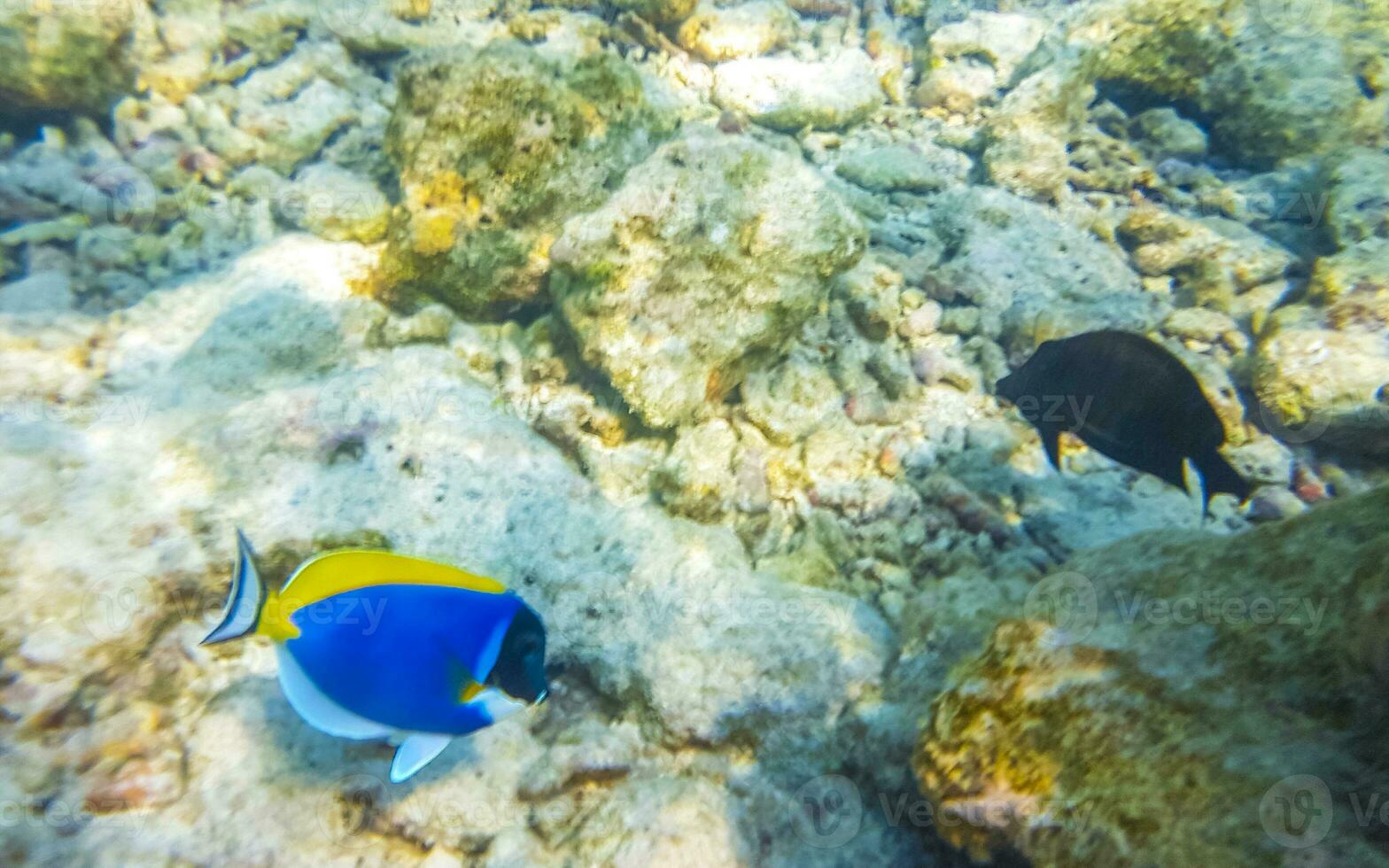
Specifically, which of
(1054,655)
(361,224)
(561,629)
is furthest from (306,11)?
(1054,655)

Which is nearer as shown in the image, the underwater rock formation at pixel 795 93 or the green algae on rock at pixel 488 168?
the green algae on rock at pixel 488 168

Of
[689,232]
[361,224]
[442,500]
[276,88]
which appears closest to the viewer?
[442,500]

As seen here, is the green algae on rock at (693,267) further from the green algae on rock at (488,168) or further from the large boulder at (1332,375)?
the large boulder at (1332,375)

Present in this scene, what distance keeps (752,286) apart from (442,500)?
1739 millimetres

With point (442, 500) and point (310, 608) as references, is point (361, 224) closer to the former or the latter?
point (442, 500)

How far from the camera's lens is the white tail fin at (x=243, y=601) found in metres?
1.24

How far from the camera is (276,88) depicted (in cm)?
587

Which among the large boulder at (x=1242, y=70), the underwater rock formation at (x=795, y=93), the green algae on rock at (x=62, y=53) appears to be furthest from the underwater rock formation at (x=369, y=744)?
the large boulder at (x=1242, y=70)

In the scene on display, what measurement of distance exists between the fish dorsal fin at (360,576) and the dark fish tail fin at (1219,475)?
2731mm

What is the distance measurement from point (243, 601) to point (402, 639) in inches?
12.5

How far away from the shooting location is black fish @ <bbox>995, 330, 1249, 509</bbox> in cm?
246

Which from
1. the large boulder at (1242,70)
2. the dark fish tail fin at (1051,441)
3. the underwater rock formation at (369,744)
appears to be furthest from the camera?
the large boulder at (1242,70)

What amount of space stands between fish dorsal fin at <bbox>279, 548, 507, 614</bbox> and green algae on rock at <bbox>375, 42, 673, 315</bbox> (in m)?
2.51

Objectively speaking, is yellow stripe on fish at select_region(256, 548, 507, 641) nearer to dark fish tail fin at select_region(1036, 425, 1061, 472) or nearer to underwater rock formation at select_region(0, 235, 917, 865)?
underwater rock formation at select_region(0, 235, 917, 865)
